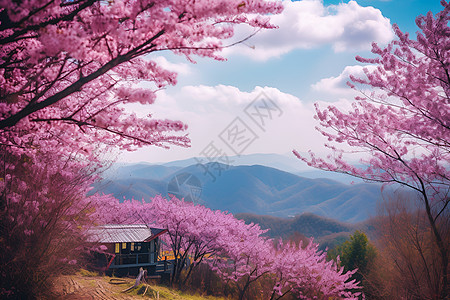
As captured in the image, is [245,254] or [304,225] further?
[304,225]

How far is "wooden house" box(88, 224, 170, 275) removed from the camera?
15914 mm

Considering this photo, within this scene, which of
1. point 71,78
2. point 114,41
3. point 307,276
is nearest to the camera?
point 114,41

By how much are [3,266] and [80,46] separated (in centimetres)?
431

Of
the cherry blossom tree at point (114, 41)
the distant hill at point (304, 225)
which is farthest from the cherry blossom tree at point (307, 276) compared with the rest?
the distant hill at point (304, 225)

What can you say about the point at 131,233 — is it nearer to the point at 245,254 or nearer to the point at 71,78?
the point at 245,254

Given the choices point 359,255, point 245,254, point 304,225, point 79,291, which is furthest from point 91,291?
point 304,225

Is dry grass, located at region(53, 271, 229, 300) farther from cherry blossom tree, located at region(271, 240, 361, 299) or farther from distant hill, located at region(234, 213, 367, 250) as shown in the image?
distant hill, located at region(234, 213, 367, 250)

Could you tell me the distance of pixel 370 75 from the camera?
25.8 feet

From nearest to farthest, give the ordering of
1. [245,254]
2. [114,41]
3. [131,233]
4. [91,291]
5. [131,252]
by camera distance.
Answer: [114,41], [91,291], [245,254], [131,233], [131,252]

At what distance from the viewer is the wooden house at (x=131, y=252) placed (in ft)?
52.2

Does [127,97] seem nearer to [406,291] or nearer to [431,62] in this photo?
[431,62]

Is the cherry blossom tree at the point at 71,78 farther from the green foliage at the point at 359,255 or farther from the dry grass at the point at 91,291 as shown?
the green foliage at the point at 359,255

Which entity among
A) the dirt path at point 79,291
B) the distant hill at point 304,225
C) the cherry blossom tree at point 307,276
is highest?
→ the dirt path at point 79,291

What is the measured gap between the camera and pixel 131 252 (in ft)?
57.7
